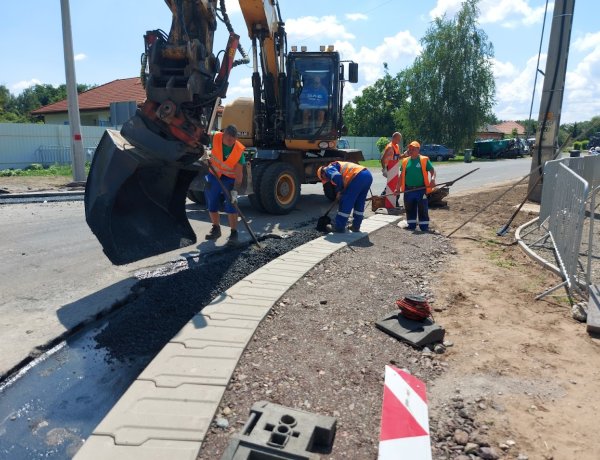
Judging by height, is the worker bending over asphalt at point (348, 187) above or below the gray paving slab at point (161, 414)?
above

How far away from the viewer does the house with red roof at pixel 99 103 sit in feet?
95.7

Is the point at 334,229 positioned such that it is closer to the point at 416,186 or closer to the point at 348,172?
the point at 348,172

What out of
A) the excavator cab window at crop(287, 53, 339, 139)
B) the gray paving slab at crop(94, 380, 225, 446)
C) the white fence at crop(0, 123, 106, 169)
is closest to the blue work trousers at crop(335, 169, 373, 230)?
the excavator cab window at crop(287, 53, 339, 139)

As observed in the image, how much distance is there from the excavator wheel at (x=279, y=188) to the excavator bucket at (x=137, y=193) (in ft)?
11.2

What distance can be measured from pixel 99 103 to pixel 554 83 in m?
27.5

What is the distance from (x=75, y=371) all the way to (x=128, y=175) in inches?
71.4

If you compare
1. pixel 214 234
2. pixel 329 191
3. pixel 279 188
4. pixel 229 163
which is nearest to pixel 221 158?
pixel 229 163

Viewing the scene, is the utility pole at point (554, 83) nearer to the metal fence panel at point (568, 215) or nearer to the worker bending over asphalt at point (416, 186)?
the worker bending over asphalt at point (416, 186)

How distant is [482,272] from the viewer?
5.52 meters

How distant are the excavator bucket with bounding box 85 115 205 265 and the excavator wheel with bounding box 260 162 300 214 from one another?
3.43 m

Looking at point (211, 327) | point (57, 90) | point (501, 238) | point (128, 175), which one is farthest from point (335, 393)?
point (57, 90)

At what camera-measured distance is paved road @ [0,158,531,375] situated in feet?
12.4

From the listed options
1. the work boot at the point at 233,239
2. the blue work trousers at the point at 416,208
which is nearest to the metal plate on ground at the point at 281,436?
the work boot at the point at 233,239

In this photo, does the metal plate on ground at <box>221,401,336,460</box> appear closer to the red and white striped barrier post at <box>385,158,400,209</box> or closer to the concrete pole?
the red and white striped barrier post at <box>385,158,400,209</box>
